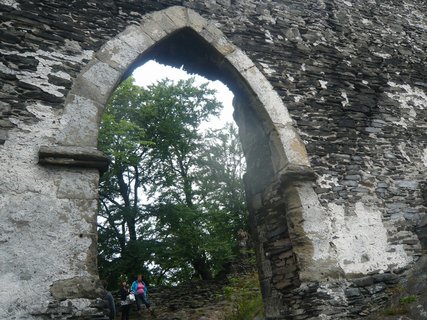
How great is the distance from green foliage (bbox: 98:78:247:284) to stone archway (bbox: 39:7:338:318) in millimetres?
8521

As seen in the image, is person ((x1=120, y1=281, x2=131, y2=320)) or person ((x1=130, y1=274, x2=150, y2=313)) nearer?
person ((x1=120, y1=281, x2=131, y2=320))

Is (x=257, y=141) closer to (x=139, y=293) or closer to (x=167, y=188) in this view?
(x=139, y=293)

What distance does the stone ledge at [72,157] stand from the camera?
3615mm

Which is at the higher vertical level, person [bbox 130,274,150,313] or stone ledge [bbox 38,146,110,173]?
stone ledge [bbox 38,146,110,173]

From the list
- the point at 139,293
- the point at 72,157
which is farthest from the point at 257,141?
the point at 139,293

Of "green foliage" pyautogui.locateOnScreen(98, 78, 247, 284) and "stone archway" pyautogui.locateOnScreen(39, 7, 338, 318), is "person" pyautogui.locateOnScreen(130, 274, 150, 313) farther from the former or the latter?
"stone archway" pyautogui.locateOnScreen(39, 7, 338, 318)

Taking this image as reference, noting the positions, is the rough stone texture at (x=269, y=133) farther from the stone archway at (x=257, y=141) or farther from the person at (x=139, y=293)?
the person at (x=139, y=293)

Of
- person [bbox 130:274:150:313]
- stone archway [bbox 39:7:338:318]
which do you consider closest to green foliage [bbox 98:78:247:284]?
person [bbox 130:274:150:313]

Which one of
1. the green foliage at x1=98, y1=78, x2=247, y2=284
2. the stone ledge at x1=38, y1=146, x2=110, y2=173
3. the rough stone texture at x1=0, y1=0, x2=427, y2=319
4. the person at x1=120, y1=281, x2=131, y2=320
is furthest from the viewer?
the green foliage at x1=98, y1=78, x2=247, y2=284

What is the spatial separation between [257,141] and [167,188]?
11038 mm

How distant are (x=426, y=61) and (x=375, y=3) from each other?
4.72 feet

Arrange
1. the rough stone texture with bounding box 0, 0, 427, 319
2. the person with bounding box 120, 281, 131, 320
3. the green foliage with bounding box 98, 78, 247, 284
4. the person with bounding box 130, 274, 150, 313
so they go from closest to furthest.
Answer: the rough stone texture with bounding box 0, 0, 427, 319 → the person with bounding box 120, 281, 131, 320 → the person with bounding box 130, 274, 150, 313 → the green foliage with bounding box 98, 78, 247, 284

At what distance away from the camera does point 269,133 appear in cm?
512

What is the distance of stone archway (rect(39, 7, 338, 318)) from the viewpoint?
405 centimetres
